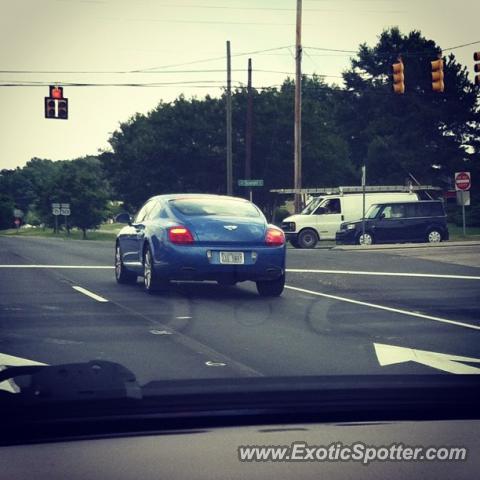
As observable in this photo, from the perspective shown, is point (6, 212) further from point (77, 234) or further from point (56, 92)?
point (56, 92)

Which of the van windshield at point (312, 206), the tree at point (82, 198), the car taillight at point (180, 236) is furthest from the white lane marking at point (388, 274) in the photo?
the tree at point (82, 198)

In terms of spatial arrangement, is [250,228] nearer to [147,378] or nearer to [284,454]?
[147,378]

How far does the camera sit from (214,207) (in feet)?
43.1

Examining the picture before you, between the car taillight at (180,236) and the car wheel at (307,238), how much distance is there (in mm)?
21423

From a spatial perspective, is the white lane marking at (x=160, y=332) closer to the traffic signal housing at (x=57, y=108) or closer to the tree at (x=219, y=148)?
the traffic signal housing at (x=57, y=108)

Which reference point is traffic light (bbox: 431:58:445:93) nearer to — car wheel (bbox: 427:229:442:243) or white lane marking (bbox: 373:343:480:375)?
car wheel (bbox: 427:229:442:243)

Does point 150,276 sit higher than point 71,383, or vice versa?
point 71,383

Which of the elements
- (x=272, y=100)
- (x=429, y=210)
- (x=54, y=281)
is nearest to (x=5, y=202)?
(x=272, y=100)

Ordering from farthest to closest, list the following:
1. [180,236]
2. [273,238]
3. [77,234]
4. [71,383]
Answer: [77,234] → [273,238] → [180,236] → [71,383]

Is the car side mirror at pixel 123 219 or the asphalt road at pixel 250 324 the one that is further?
the car side mirror at pixel 123 219

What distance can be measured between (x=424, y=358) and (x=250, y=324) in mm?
2769

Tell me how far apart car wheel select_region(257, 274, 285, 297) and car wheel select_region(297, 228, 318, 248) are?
2053 cm

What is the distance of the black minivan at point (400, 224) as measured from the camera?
32156mm

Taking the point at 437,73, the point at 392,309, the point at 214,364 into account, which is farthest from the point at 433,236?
the point at 214,364
